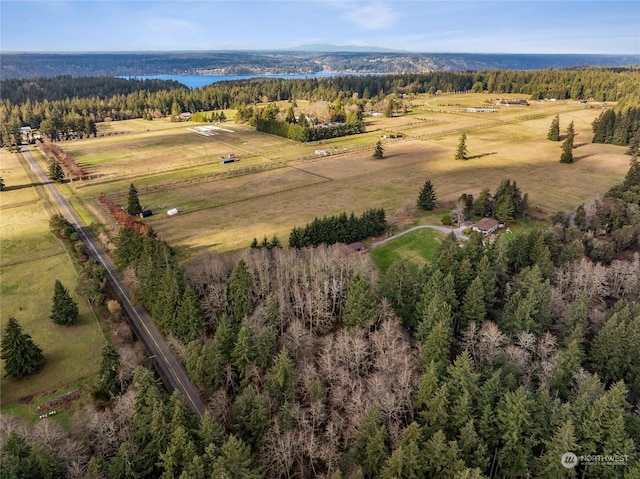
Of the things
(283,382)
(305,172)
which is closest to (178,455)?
(283,382)

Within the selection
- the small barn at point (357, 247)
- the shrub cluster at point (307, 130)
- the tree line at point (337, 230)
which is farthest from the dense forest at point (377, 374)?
the shrub cluster at point (307, 130)

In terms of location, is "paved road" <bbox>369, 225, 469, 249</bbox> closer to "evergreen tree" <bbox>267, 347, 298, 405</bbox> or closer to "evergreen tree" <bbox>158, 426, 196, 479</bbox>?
"evergreen tree" <bbox>267, 347, 298, 405</bbox>

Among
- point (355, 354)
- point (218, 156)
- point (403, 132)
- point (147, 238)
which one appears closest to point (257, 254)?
point (147, 238)

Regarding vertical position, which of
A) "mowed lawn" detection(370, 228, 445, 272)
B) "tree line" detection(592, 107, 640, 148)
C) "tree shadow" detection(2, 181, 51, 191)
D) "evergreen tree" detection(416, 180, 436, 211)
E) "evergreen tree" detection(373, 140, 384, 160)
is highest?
"tree line" detection(592, 107, 640, 148)

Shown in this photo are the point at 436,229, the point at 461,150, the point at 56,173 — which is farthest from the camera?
the point at 461,150

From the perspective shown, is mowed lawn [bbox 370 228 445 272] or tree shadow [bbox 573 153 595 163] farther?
tree shadow [bbox 573 153 595 163]

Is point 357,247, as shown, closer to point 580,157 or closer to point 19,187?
point 580,157

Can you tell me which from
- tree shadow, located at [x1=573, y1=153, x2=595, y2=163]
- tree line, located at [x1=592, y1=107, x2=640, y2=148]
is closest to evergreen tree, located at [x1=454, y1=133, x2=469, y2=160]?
tree shadow, located at [x1=573, y1=153, x2=595, y2=163]
